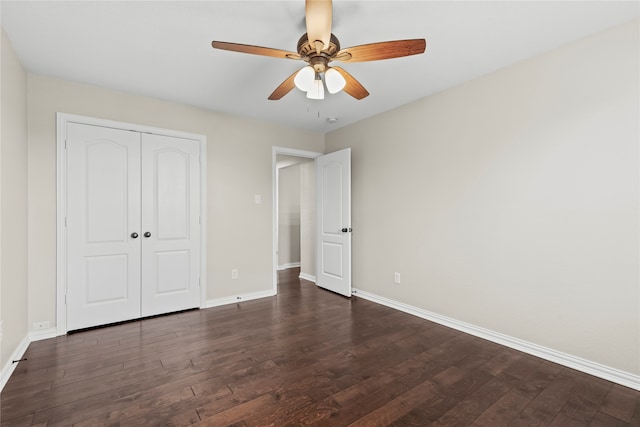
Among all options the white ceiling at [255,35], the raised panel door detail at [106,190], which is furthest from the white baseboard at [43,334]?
the white ceiling at [255,35]

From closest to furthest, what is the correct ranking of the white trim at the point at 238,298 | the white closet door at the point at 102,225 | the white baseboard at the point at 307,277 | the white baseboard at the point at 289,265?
the white closet door at the point at 102,225 → the white trim at the point at 238,298 → the white baseboard at the point at 307,277 → the white baseboard at the point at 289,265

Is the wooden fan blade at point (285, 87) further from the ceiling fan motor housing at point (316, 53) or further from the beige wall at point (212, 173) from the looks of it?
the beige wall at point (212, 173)

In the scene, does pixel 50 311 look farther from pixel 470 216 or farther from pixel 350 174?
pixel 470 216

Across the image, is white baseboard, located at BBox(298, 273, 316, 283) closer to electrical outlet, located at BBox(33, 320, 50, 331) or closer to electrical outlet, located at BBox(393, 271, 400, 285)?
electrical outlet, located at BBox(393, 271, 400, 285)

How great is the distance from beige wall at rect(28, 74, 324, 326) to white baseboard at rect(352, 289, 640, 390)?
6.95ft

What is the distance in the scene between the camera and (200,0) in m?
1.84

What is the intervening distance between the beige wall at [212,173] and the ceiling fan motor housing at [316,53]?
7.29 feet

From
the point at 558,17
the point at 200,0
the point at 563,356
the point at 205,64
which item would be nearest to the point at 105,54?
the point at 205,64

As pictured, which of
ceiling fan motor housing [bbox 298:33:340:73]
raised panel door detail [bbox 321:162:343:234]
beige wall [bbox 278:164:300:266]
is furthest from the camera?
beige wall [bbox 278:164:300:266]

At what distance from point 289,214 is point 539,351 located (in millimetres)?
4945

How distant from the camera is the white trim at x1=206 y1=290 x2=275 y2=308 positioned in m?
3.74

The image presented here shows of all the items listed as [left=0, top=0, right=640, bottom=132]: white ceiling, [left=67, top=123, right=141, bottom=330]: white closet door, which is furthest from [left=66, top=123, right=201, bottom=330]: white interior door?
[left=0, top=0, right=640, bottom=132]: white ceiling

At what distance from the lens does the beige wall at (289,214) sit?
6539mm

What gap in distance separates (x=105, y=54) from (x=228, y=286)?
8.87 ft
